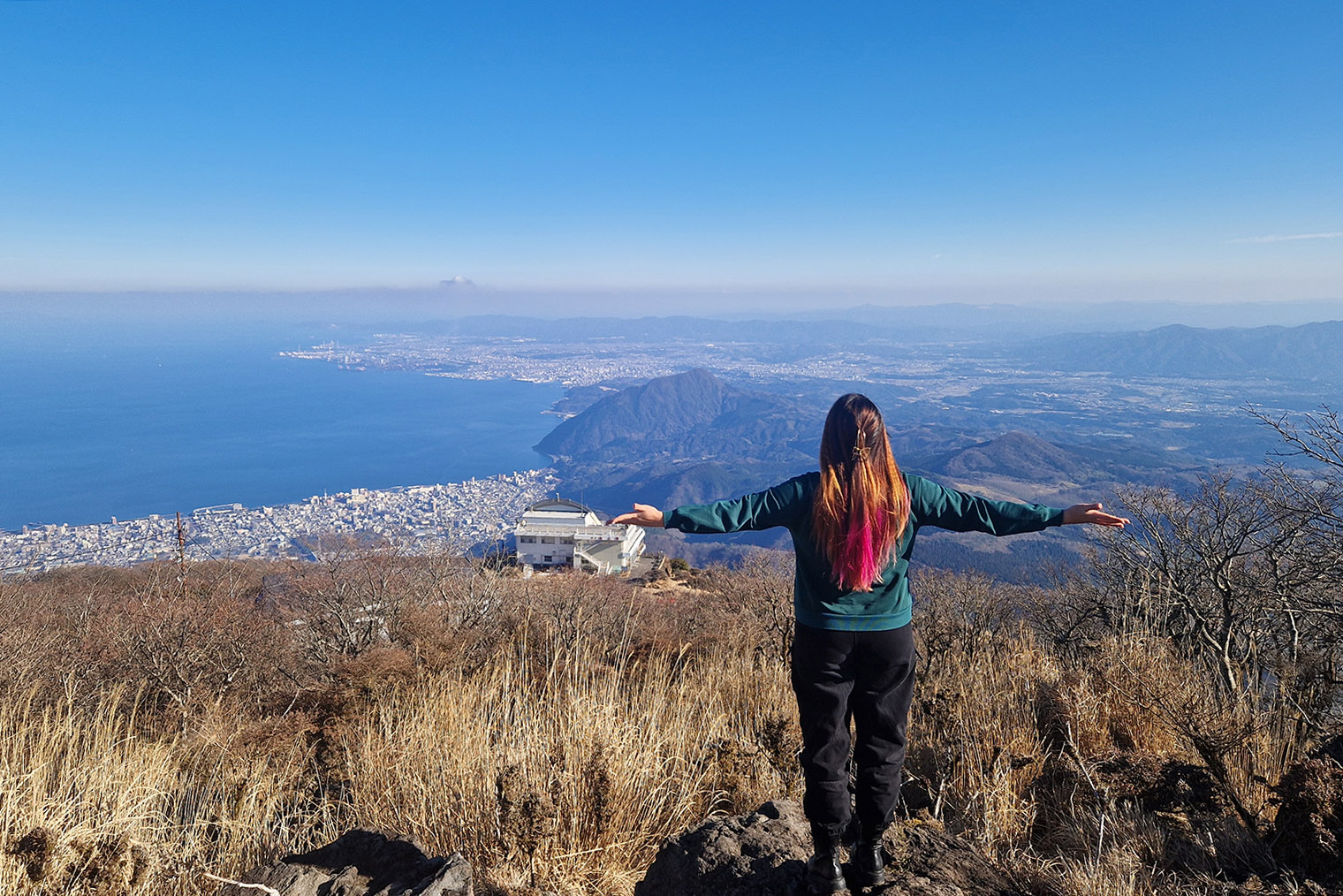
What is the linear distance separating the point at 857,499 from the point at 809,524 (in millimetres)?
189

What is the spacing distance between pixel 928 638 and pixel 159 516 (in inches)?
2670

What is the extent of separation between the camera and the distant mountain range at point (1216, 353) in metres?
142

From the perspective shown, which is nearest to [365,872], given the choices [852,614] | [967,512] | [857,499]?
[852,614]

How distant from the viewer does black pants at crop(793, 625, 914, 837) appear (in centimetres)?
209

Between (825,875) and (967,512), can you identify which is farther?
(967,512)

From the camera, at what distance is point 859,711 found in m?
2.16

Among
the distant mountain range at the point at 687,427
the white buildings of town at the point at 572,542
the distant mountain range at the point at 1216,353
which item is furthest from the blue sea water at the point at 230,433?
the distant mountain range at the point at 1216,353

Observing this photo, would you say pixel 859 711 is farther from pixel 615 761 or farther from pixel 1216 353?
pixel 1216 353

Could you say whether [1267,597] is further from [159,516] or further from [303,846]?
[159,516]

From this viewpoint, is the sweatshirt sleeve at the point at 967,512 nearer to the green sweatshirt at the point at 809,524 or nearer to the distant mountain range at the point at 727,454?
the green sweatshirt at the point at 809,524

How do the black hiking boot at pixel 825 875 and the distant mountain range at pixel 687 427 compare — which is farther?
the distant mountain range at pixel 687 427

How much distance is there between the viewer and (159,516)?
54719 millimetres

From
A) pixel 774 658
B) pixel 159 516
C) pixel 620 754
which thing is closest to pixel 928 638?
pixel 774 658

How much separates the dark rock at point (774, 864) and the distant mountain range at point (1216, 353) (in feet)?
546
